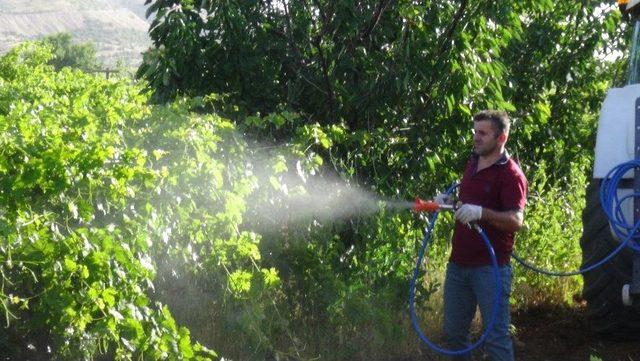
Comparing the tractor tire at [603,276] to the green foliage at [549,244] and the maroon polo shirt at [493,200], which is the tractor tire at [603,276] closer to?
the green foliage at [549,244]

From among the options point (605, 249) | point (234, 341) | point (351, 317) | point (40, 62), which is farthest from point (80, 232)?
point (40, 62)

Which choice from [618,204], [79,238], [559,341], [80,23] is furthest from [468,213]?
[80,23]

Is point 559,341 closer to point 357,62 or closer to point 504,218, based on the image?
point 504,218

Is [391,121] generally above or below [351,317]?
above

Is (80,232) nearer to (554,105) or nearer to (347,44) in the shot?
(347,44)

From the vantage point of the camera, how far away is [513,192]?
531 cm

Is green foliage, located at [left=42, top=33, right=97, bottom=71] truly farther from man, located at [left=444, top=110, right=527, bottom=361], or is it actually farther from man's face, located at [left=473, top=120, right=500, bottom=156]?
man's face, located at [left=473, top=120, right=500, bottom=156]

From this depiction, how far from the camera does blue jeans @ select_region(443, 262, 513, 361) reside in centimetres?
530

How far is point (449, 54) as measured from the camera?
6.28 meters

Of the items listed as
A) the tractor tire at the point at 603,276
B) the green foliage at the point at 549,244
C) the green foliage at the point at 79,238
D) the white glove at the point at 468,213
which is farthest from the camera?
the green foliage at the point at 549,244

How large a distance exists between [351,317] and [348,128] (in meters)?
1.31

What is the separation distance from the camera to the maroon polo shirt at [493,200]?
533 centimetres

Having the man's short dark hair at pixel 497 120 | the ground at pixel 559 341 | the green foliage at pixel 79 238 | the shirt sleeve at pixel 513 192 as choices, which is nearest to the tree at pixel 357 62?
the man's short dark hair at pixel 497 120

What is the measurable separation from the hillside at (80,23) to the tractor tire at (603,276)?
14035 cm
